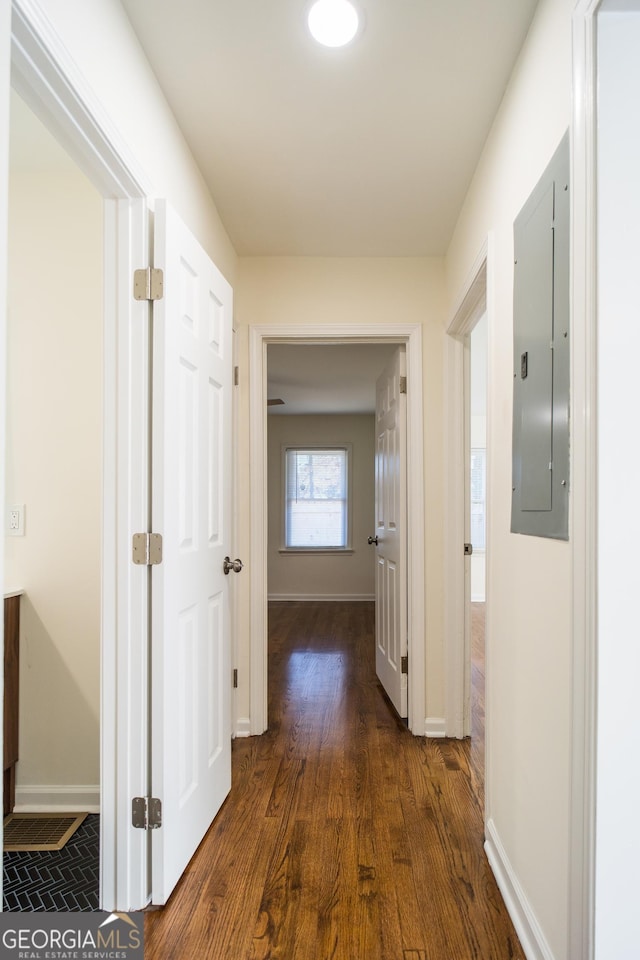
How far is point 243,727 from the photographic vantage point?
3.08 meters

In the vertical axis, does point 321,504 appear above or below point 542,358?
below

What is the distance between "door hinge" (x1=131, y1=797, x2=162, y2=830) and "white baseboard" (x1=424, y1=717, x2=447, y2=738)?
172 cm

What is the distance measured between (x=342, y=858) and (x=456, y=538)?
159 centimetres

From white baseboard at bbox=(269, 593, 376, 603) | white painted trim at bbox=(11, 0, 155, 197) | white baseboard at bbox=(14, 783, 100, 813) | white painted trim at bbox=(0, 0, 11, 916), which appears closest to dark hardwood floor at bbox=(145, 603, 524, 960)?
white baseboard at bbox=(14, 783, 100, 813)

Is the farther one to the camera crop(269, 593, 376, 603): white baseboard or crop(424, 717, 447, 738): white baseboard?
crop(269, 593, 376, 603): white baseboard

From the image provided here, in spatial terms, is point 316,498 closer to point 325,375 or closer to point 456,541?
point 325,375

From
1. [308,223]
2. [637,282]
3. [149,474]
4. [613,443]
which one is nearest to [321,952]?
[149,474]

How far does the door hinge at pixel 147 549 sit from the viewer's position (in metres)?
1.70

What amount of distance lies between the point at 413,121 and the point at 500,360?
88 centimetres

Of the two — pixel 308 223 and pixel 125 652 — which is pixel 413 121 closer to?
pixel 308 223

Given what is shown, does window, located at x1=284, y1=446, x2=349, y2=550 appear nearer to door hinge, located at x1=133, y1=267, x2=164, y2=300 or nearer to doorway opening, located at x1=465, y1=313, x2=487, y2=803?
doorway opening, located at x1=465, y1=313, x2=487, y2=803

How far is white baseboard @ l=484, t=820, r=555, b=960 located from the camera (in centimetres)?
146

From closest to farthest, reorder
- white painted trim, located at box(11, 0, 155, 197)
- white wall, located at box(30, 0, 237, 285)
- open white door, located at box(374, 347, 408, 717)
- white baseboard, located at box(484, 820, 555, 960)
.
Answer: white painted trim, located at box(11, 0, 155, 197)
white wall, located at box(30, 0, 237, 285)
white baseboard, located at box(484, 820, 555, 960)
open white door, located at box(374, 347, 408, 717)

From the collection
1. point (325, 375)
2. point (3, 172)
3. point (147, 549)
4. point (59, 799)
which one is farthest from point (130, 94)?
point (325, 375)
